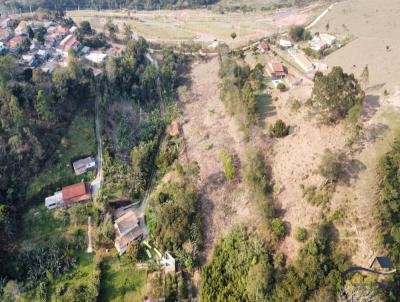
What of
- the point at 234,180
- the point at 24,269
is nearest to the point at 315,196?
the point at 234,180

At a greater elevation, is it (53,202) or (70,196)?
(70,196)

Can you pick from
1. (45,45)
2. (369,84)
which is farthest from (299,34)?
(45,45)

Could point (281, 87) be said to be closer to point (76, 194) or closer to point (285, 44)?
point (285, 44)

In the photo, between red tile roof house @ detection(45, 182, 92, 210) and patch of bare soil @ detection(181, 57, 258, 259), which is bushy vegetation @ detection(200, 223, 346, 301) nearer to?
patch of bare soil @ detection(181, 57, 258, 259)

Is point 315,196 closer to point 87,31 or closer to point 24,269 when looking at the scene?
point 24,269

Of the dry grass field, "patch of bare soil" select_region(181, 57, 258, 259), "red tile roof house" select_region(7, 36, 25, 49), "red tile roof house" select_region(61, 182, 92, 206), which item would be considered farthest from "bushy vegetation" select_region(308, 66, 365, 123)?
"red tile roof house" select_region(7, 36, 25, 49)
